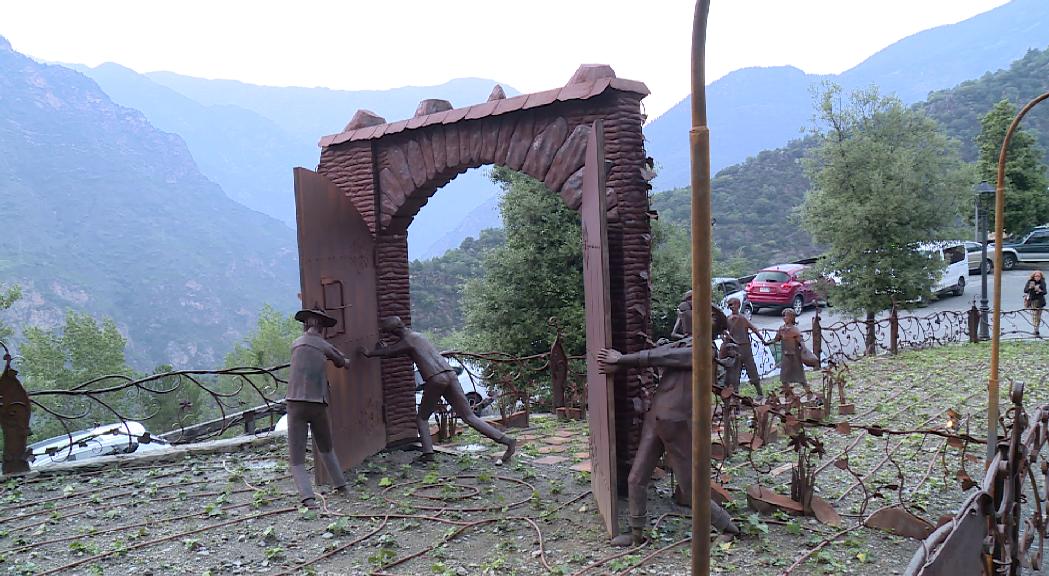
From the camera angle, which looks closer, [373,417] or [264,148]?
[373,417]

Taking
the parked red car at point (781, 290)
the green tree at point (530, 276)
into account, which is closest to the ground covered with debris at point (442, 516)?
the green tree at point (530, 276)

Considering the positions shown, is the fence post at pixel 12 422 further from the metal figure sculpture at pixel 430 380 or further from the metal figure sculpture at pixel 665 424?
the metal figure sculpture at pixel 665 424

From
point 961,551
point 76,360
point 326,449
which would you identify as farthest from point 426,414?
point 76,360

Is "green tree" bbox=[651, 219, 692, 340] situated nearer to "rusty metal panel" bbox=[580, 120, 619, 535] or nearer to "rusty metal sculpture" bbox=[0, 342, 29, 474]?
"rusty metal panel" bbox=[580, 120, 619, 535]

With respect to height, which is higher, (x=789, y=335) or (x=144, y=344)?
(x=789, y=335)

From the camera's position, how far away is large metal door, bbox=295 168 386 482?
24.1 ft

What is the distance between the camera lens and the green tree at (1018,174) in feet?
95.5

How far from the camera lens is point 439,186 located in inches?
324

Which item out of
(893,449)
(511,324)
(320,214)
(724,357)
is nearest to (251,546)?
(320,214)

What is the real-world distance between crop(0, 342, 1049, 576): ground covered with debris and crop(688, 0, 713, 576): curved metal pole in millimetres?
2464

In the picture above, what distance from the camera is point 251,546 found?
5.84m

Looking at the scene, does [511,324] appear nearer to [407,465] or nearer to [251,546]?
[407,465]

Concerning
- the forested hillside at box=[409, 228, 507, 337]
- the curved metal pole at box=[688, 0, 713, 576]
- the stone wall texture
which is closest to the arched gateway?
the stone wall texture

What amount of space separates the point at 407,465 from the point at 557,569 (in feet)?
10.7
